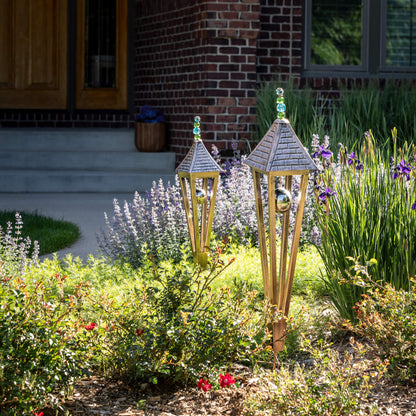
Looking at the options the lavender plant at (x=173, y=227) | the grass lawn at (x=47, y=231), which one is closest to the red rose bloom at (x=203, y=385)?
the lavender plant at (x=173, y=227)

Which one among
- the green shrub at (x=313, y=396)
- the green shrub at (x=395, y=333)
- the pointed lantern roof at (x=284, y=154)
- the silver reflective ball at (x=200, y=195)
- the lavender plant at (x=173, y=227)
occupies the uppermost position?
the pointed lantern roof at (x=284, y=154)

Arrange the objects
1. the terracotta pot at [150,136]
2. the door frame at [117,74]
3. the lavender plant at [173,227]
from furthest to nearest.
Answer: the door frame at [117,74] < the terracotta pot at [150,136] < the lavender plant at [173,227]

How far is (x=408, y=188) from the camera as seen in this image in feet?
12.9

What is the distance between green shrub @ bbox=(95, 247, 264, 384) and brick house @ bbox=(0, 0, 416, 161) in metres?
5.40

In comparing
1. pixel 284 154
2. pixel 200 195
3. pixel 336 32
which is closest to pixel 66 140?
pixel 336 32

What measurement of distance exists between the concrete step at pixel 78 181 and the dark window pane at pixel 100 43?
7.29ft

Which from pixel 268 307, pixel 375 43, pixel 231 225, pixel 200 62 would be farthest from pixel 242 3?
pixel 268 307

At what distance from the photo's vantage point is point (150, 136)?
9445 millimetres

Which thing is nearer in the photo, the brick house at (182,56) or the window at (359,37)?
the brick house at (182,56)

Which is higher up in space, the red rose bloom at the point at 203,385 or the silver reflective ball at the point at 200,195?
the silver reflective ball at the point at 200,195

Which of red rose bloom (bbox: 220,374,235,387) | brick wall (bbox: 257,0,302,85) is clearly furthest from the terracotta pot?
red rose bloom (bbox: 220,374,235,387)

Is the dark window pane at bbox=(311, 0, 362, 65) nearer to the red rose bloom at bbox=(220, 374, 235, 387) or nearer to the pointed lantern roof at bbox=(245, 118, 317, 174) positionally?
the pointed lantern roof at bbox=(245, 118, 317, 174)

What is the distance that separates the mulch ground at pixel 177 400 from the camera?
2891 mm

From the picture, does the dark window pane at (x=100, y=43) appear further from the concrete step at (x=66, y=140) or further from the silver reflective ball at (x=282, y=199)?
the silver reflective ball at (x=282, y=199)
